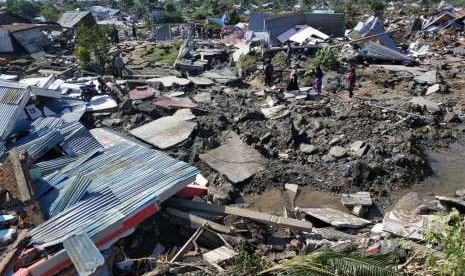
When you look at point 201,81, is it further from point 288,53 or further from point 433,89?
point 433,89

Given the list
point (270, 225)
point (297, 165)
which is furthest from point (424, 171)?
point (270, 225)

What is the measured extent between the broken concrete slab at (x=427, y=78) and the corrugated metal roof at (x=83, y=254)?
14229 millimetres

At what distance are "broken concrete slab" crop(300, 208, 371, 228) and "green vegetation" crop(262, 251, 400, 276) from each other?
3079mm

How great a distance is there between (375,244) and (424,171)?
4145 millimetres

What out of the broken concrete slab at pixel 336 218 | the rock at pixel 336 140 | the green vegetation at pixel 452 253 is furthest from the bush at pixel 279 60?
the green vegetation at pixel 452 253

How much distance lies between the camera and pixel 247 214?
24.5 feet

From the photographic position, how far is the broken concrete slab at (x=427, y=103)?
44.6ft

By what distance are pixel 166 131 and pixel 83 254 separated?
20.2ft

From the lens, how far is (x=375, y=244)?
23.0 ft

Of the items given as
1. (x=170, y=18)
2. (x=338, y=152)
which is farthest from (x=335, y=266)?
(x=170, y=18)

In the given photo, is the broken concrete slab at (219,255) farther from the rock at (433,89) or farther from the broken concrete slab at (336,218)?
the rock at (433,89)

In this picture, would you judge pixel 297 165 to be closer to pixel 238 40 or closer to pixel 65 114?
pixel 65 114

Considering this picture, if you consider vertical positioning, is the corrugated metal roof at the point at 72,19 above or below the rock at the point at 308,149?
above

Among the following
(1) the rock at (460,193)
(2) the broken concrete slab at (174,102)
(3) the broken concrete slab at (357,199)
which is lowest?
(1) the rock at (460,193)
